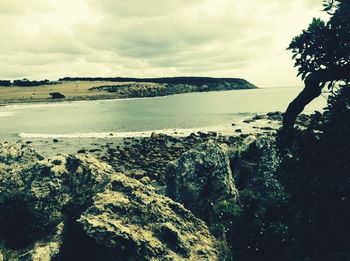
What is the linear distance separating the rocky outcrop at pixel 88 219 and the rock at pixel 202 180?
4276mm

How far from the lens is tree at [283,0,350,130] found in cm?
690

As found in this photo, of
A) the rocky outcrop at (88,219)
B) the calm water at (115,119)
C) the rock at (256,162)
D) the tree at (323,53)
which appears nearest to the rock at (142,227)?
the rocky outcrop at (88,219)

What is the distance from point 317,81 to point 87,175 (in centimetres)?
529

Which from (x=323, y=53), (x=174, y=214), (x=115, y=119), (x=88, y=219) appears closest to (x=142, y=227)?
(x=174, y=214)

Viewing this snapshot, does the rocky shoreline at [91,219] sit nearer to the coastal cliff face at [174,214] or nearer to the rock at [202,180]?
the coastal cliff face at [174,214]

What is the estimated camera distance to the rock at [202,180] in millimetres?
12398

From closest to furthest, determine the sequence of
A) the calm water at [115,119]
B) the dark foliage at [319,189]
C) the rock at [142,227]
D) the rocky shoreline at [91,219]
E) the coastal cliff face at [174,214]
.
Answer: the dark foliage at [319,189]
the coastal cliff face at [174,214]
the rock at [142,227]
the rocky shoreline at [91,219]
the calm water at [115,119]

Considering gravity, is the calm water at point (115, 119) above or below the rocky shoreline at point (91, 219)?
below

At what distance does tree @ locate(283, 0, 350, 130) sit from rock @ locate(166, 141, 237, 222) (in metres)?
5.56

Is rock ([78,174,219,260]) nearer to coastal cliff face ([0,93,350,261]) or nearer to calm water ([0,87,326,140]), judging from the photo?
coastal cliff face ([0,93,350,261])

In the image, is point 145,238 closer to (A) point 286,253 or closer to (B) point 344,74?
(A) point 286,253

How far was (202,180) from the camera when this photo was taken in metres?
12.9

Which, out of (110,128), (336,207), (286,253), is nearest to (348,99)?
(336,207)

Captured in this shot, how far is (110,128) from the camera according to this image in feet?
211
